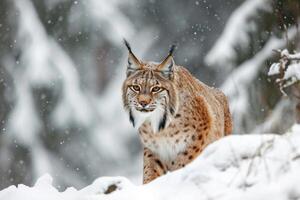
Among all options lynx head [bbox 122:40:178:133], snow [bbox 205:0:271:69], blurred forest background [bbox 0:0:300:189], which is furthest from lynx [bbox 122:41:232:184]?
blurred forest background [bbox 0:0:300:189]

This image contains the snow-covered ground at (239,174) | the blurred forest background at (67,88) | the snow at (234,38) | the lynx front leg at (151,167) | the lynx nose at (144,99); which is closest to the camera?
the snow-covered ground at (239,174)

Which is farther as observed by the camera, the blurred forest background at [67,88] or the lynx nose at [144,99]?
the blurred forest background at [67,88]

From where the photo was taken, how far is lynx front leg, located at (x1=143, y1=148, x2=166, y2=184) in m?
6.76

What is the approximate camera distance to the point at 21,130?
43.0ft

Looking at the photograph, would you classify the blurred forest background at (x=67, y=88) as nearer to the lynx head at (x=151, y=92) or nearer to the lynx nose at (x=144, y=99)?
the lynx head at (x=151, y=92)

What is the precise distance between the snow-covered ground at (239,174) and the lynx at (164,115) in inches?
92.5

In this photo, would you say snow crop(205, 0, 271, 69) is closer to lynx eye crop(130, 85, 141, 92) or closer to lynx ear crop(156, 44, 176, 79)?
lynx ear crop(156, 44, 176, 79)

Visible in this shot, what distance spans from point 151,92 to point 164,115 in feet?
0.59

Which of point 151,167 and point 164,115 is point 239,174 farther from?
point 151,167

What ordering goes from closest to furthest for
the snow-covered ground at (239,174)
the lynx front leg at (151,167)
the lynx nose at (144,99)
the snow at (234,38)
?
the snow-covered ground at (239,174) → the lynx nose at (144,99) → the lynx front leg at (151,167) → the snow at (234,38)

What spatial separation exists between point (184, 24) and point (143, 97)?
9.66 metres

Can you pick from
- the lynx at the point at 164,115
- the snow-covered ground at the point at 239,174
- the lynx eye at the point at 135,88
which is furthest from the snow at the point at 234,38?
the snow-covered ground at the point at 239,174

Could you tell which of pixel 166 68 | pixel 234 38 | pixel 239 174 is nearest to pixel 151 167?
pixel 166 68

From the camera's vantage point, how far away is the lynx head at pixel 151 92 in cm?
664
